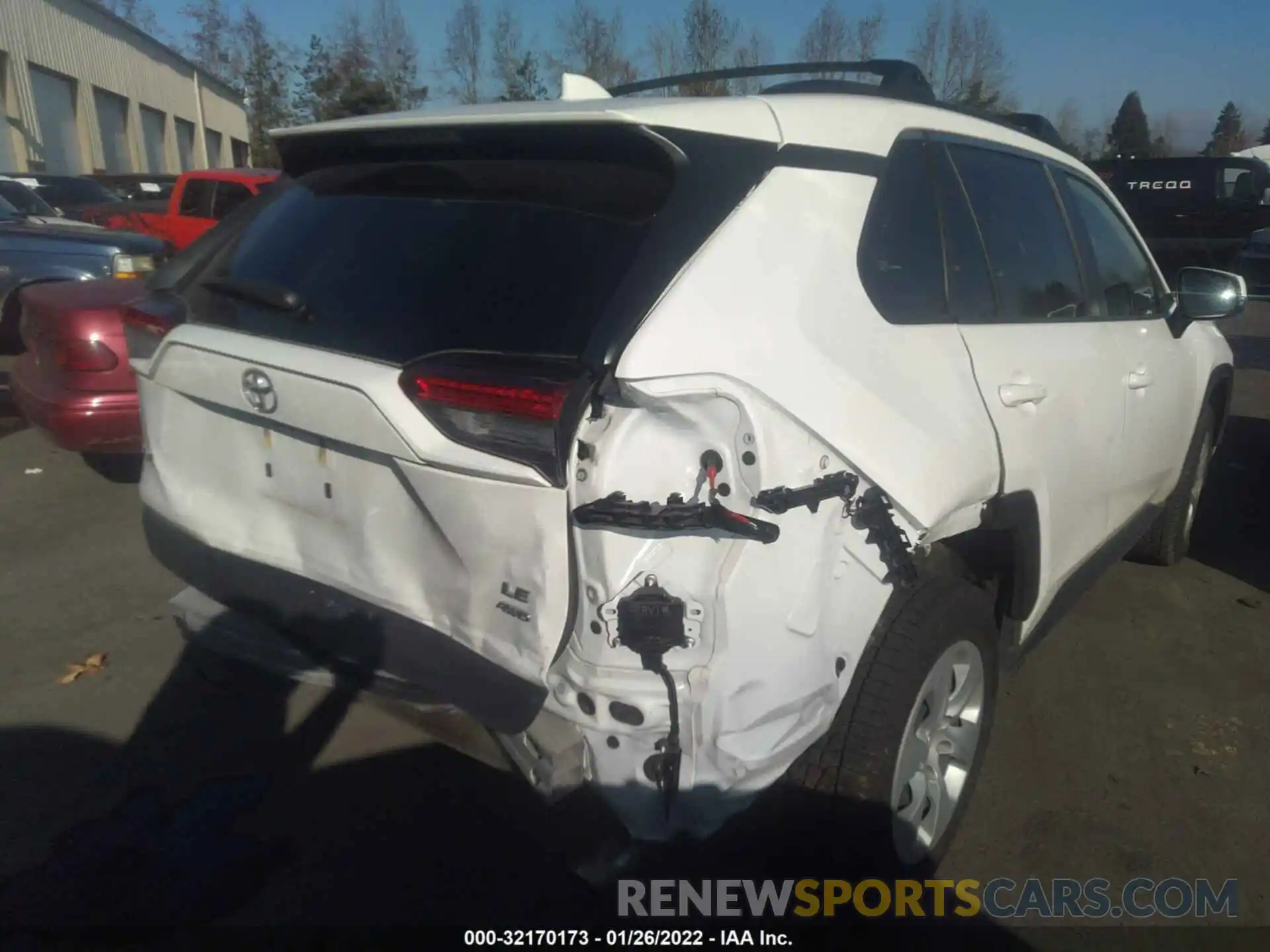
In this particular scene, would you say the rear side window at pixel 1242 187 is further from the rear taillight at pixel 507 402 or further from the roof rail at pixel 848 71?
the rear taillight at pixel 507 402

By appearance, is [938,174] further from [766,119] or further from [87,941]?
[87,941]

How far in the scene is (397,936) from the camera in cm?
249

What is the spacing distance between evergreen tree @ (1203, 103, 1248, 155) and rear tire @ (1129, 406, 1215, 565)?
194 ft

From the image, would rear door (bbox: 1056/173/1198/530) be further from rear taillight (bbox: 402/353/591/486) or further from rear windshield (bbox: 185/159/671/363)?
rear taillight (bbox: 402/353/591/486)

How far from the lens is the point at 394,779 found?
3102 millimetres

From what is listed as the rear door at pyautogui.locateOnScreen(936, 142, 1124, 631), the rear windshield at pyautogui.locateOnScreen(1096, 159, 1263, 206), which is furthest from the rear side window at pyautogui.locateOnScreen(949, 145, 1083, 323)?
the rear windshield at pyautogui.locateOnScreen(1096, 159, 1263, 206)

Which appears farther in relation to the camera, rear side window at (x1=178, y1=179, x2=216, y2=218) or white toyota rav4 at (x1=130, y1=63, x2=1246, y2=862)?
rear side window at (x1=178, y1=179, x2=216, y2=218)

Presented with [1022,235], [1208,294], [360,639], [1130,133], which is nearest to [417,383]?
[360,639]

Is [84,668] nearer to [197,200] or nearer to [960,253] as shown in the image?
[960,253]

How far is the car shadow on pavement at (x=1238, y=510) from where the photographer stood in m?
5.06

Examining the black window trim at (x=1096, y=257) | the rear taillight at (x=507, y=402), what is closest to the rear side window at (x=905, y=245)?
the rear taillight at (x=507, y=402)

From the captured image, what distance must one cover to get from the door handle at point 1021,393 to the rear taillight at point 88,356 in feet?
12.9

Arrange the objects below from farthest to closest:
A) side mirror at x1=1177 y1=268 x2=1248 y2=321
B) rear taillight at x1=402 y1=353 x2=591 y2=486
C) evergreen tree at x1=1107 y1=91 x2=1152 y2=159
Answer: evergreen tree at x1=1107 y1=91 x2=1152 y2=159 < side mirror at x1=1177 y1=268 x2=1248 y2=321 < rear taillight at x1=402 y1=353 x2=591 y2=486
